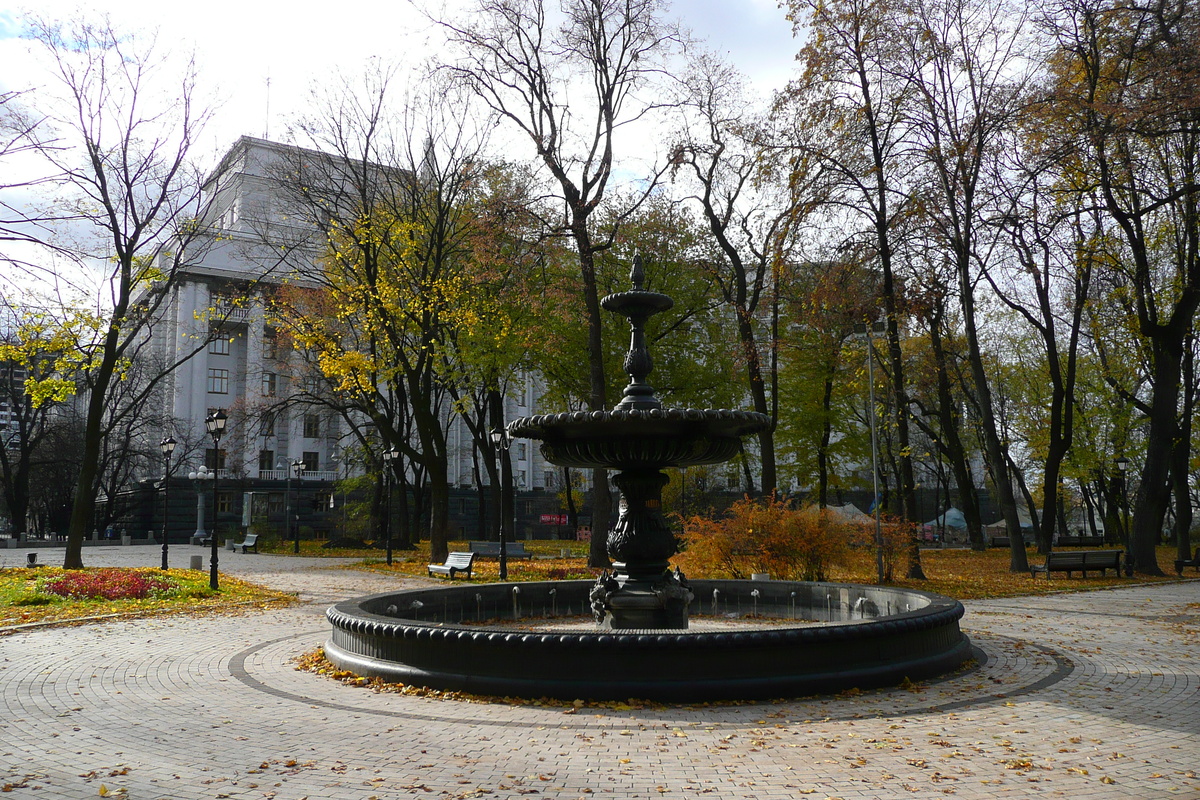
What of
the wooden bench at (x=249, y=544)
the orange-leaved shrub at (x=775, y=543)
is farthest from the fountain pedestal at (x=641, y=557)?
the wooden bench at (x=249, y=544)

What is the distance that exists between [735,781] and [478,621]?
314 inches

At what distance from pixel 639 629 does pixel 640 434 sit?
205cm

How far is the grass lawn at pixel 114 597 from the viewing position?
1369 centimetres

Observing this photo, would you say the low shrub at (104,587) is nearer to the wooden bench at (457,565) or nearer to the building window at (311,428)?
the wooden bench at (457,565)

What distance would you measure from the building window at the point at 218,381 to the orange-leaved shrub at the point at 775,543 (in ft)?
151

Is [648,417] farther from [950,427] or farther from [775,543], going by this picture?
[950,427]

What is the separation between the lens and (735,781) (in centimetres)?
501

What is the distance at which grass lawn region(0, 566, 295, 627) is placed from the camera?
13688 millimetres

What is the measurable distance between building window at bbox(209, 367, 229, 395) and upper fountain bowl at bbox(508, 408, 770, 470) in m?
51.5

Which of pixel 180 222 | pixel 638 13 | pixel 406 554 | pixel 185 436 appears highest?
pixel 638 13

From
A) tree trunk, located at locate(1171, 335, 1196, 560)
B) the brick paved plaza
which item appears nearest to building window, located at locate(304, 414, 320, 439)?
tree trunk, located at locate(1171, 335, 1196, 560)

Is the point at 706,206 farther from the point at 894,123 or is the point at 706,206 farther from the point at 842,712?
the point at 842,712

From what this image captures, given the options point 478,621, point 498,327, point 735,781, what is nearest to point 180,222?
point 498,327

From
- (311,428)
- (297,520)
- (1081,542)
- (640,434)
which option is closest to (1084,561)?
(640,434)
